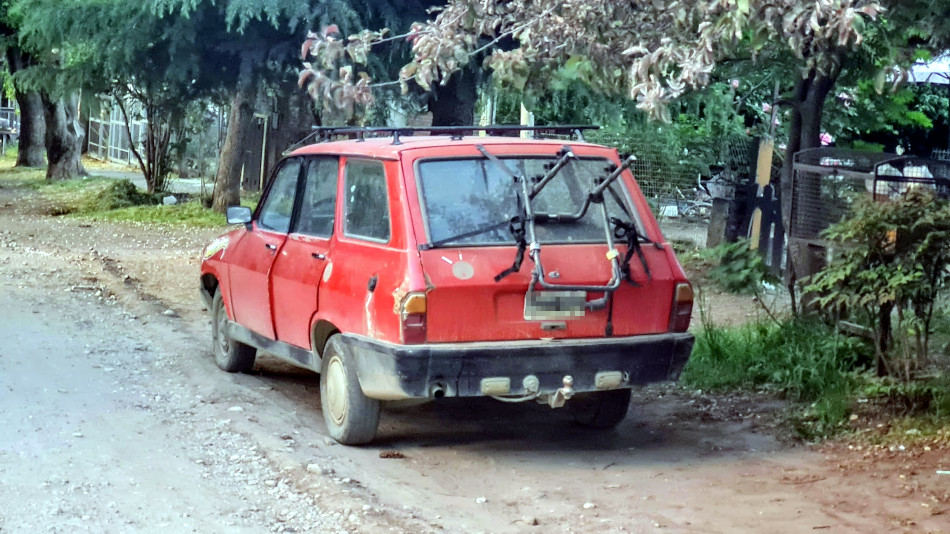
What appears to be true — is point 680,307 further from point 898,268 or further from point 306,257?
point 306,257

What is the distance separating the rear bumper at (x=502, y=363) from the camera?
19.9 feet

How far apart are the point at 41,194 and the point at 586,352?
21299 millimetres

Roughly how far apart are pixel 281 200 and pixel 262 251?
36cm

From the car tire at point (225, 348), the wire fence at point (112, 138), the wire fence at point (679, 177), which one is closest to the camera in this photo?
the car tire at point (225, 348)

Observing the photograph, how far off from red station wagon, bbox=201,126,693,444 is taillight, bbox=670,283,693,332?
1cm

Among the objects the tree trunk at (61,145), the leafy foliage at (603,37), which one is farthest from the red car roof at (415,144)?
the tree trunk at (61,145)

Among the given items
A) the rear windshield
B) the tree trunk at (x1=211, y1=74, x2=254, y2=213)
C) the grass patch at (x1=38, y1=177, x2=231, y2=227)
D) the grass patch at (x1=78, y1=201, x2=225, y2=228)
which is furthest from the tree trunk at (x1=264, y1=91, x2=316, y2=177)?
the rear windshield

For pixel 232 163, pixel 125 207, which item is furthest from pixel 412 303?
pixel 125 207

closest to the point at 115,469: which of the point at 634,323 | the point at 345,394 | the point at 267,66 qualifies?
the point at 345,394

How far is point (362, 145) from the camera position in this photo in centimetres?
705

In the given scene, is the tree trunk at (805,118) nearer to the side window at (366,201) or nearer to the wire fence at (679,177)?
the wire fence at (679,177)

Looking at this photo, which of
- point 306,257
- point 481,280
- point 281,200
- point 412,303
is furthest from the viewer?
point 281,200

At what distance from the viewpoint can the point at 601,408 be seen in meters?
7.36

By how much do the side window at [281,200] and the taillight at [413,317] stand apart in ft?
5.97
